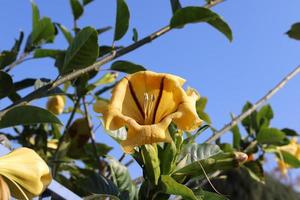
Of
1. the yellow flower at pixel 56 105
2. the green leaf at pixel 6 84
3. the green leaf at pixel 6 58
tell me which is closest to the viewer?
the green leaf at pixel 6 84

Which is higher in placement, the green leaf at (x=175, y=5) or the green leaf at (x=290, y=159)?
the green leaf at (x=175, y=5)

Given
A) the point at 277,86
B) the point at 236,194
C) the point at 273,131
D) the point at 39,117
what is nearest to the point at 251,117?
the point at 273,131

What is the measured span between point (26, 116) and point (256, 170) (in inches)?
48.4

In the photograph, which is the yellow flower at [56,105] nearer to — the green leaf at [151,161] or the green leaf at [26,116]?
the green leaf at [26,116]

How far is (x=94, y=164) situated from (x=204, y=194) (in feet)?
3.37

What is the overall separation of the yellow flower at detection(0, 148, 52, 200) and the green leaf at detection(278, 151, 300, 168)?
1.79 metres

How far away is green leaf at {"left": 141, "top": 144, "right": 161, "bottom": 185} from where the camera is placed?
111 centimetres

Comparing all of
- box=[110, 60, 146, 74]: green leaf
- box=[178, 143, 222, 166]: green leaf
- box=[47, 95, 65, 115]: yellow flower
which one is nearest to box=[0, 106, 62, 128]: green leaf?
box=[178, 143, 222, 166]: green leaf

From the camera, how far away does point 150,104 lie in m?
1.11

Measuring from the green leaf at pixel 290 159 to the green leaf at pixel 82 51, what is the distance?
4.44ft

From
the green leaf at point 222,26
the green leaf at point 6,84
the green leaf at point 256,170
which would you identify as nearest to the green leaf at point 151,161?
the green leaf at point 6,84

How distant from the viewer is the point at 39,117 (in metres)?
1.31

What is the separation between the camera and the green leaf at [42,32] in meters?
1.91

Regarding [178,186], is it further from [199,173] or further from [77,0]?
[77,0]
